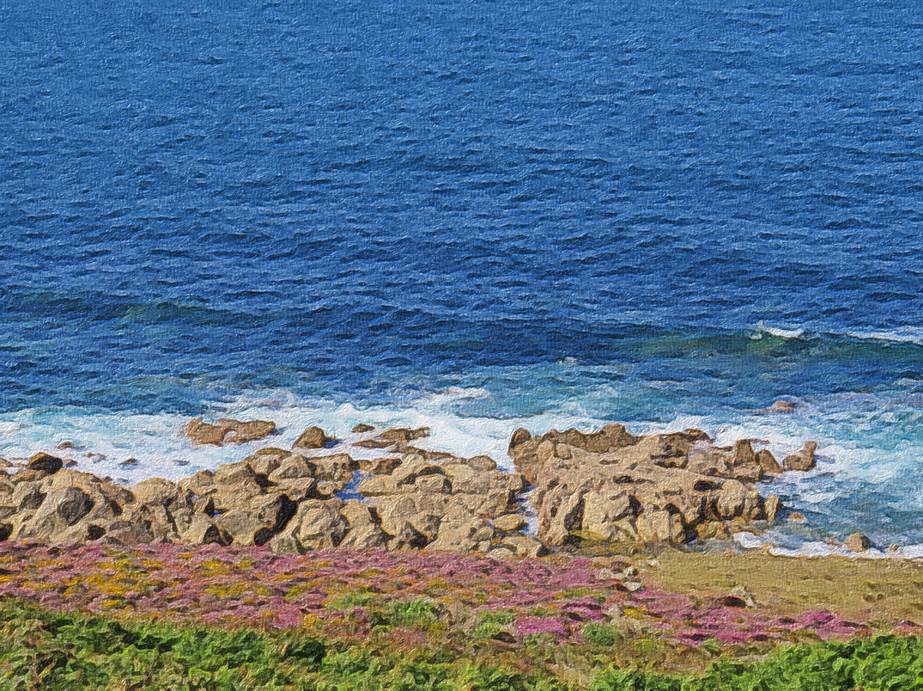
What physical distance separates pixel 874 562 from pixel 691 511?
21.6 feet

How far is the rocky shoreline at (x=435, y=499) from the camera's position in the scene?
45.8m

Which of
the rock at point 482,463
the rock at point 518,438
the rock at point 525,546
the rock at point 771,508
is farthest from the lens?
the rock at point 518,438

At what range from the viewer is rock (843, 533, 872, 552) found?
45.2 m

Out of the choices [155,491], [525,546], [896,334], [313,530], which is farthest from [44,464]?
[896,334]

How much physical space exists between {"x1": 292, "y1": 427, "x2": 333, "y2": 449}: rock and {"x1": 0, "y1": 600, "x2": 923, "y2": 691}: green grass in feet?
76.4

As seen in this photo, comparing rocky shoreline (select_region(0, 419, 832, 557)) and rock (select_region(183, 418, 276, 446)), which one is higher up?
rock (select_region(183, 418, 276, 446))

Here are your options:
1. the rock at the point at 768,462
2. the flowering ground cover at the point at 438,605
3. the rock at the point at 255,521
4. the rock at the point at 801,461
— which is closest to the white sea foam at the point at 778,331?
the rock at the point at 801,461

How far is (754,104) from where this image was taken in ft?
305

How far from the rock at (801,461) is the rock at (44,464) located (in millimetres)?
30403

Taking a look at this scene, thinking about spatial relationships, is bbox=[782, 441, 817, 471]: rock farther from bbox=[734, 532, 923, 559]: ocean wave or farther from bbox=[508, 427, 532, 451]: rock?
bbox=[508, 427, 532, 451]: rock

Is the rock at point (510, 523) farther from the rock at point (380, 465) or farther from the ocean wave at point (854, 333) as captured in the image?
the ocean wave at point (854, 333)

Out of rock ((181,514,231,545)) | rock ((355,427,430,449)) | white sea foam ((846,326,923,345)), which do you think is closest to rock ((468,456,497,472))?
rock ((355,427,430,449))

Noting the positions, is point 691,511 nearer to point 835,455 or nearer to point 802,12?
point 835,455

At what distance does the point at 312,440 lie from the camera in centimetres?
5553
